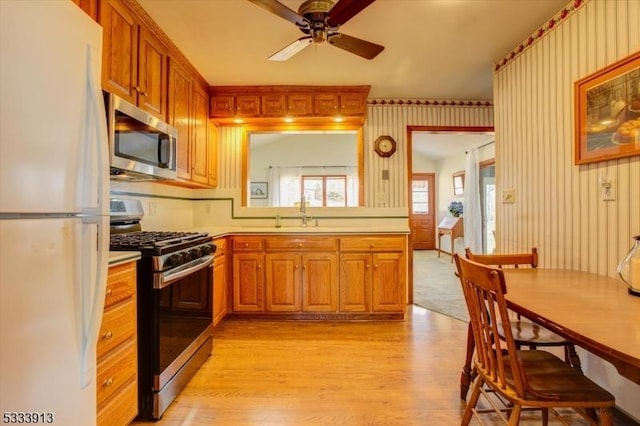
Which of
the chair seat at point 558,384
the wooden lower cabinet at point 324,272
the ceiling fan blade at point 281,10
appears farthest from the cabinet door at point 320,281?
the ceiling fan blade at point 281,10

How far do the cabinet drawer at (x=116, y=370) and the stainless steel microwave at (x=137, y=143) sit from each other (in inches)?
37.3

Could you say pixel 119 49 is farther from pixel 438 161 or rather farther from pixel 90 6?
pixel 438 161

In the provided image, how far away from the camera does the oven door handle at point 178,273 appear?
1636mm

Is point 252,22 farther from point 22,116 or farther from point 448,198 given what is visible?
point 448,198

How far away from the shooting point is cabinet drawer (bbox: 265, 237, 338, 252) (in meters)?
3.08

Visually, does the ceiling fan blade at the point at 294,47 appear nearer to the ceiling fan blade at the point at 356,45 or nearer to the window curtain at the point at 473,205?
the ceiling fan blade at the point at 356,45

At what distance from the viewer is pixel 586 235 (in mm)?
1896

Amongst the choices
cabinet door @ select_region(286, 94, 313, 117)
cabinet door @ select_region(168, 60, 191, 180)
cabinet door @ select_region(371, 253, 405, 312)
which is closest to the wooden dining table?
cabinet door @ select_region(371, 253, 405, 312)

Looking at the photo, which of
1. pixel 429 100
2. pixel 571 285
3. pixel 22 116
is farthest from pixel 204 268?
pixel 429 100

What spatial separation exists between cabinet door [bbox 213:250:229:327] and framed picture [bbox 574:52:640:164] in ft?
8.87

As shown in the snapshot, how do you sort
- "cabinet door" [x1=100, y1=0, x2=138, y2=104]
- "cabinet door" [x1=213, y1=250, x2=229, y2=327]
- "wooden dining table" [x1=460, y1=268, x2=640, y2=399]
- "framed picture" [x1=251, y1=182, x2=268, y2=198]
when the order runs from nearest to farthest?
"wooden dining table" [x1=460, y1=268, x2=640, y2=399] → "cabinet door" [x1=100, y1=0, x2=138, y2=104] → "cabinet door" [x1=213, y1=250, x2=229, y2=327] → "framed picture" [x1=251, y1=182, x2=268, y2=198]

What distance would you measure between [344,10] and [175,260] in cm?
161

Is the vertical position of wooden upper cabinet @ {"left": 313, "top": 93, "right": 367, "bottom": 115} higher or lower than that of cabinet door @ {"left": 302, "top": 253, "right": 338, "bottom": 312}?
higher

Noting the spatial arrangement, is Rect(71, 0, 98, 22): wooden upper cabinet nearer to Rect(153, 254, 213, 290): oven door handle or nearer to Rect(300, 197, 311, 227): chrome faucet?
Rect(153, 254, 213, 290): oven door handle
